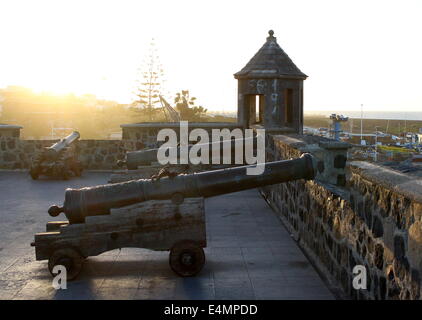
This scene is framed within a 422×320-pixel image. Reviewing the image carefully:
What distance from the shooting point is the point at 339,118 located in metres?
15.7

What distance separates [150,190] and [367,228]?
234 cm

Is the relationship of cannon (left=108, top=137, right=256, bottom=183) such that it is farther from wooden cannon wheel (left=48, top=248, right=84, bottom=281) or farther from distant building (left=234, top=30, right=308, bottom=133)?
wooden cannon wheel (left=48, top=248, right=84, bottom=281)

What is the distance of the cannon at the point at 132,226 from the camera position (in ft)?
18.3

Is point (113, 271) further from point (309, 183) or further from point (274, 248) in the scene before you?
point (309, 183)

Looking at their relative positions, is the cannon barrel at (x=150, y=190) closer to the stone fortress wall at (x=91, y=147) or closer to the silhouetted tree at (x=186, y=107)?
the stone fortress wall at (x=91, y=147)

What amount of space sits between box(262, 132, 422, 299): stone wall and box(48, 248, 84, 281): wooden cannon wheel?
99.5 inches

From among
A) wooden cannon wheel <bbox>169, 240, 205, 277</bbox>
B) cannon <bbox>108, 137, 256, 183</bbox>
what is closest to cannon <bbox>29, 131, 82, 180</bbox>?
cannon <bbox>108, 137, 256, 183</bbox>

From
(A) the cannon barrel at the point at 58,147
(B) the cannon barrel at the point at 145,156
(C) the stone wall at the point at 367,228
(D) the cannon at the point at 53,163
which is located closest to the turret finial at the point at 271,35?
(B) the cannon barrel at the point at 145,156

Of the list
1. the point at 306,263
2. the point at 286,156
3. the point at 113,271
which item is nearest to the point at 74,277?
the point at 113,271

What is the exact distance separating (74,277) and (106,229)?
0.59 m

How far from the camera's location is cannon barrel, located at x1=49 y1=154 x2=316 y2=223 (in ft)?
18.5

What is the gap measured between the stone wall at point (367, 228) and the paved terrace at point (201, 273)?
0.93ft

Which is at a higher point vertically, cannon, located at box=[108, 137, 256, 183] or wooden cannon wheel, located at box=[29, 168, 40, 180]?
cannon, located at box=[108, 137, 256, 183]

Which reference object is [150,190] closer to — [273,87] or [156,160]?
[156,160]
